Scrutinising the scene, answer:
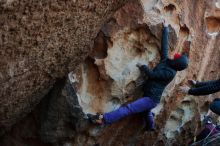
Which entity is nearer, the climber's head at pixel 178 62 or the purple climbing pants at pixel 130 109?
the climber's head at pixel 178 62

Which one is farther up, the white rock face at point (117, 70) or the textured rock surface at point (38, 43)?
the textured rock surface at point (38, 43)

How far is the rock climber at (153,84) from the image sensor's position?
Answer: 766 centimetres

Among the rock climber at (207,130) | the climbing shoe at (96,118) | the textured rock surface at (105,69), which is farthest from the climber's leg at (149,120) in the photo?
the rock climber at (207,130)

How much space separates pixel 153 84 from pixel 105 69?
34.1 inches

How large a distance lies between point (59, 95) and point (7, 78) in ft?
5.20

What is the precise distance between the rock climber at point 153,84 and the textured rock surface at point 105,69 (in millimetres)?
147

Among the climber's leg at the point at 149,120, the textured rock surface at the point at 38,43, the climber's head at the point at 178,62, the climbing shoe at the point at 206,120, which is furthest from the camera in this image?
the climbing shoe at the point at 206,120

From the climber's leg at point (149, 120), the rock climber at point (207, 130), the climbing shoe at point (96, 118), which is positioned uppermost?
the climbing shoe at point (96, 118)

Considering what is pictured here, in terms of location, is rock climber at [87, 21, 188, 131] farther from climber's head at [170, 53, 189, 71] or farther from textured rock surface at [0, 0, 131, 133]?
textured rock surface at [0, 0, 131, 133]

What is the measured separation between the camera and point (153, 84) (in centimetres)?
782

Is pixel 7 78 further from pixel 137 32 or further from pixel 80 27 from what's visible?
pixel 137 32

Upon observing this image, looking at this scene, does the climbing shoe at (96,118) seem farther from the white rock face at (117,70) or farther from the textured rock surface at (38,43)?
the textured rock surface at (38,43)

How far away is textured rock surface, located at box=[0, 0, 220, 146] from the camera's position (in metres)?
6.34

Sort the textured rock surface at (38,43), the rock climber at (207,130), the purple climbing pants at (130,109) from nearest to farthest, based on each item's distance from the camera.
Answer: the textured rock surface at (38,43) < the purple climbing pants at (130,109) < the rock climber at (207,130)
